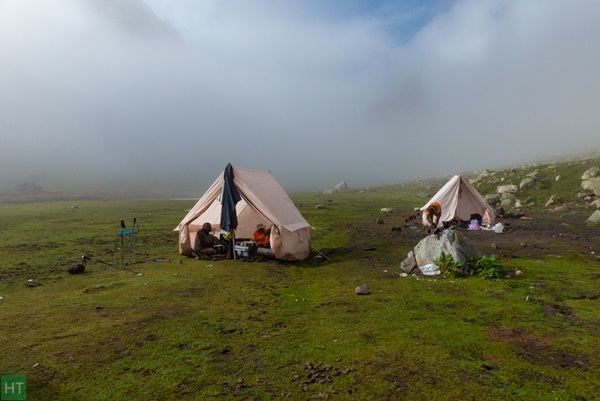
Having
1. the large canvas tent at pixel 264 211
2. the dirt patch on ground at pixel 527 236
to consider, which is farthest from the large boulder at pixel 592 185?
the large canvas tent at pixel 264 211

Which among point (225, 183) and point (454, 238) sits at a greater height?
point (225, 183)

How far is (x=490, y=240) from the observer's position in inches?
624

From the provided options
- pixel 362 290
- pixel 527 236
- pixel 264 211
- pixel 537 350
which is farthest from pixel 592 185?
pixel 537 350

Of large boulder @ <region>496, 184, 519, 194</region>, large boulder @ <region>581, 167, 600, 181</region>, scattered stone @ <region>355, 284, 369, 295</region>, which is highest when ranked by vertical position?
large boulder @ <region>581, 167, 600, 181</region>

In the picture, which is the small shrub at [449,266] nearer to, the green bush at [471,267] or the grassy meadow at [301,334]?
the green bush at [471,267]

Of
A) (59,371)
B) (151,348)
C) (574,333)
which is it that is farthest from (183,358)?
(574,333)

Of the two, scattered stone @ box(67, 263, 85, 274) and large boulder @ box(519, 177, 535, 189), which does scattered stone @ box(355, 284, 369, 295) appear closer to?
scattered stone @ box(67, 263, 85, 274)

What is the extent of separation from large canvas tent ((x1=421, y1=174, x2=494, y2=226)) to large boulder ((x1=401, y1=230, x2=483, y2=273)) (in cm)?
984

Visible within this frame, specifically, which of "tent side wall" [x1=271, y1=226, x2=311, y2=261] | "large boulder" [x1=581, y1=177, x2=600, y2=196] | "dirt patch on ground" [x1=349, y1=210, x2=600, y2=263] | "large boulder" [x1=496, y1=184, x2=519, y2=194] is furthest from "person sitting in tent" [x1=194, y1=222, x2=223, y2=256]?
"large boulder" [x1=496, y1=184, x2=519, y2=194]

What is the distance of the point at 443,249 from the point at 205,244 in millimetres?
8972

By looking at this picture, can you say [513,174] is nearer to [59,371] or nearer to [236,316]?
[236,316]

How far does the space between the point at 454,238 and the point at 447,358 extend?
18.4 ft

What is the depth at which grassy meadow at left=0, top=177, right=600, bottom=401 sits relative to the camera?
4859 millimetres

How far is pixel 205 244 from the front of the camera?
47.3 feet
